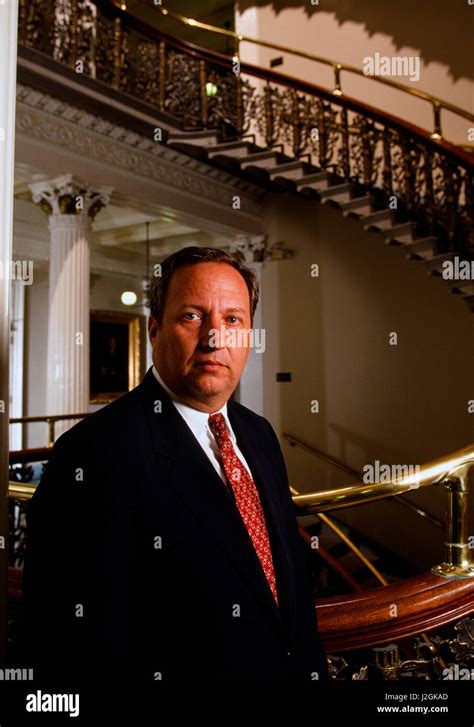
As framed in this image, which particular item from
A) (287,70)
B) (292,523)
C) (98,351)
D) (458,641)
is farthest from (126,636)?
(98,351)

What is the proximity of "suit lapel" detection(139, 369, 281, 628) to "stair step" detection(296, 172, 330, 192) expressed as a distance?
606cm

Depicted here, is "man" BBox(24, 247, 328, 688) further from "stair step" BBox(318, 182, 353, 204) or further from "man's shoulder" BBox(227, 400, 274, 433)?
"stair step" BBox(318, 182, 353, 204)

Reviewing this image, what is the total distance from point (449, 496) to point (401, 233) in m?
4.88

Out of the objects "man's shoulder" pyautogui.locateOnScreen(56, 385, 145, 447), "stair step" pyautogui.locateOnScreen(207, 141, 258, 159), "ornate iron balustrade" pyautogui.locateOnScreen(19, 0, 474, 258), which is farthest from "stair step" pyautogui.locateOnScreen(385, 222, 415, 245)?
"man's shoulder" pyautogui.locateOnScreen(56, 385, 145, 447)

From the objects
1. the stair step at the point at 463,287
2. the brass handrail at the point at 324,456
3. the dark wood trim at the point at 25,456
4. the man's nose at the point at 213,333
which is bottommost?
the brass handrail at the point at 324,456

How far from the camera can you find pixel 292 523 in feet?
4.44

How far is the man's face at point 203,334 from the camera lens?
1.13m

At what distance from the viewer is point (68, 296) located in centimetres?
642

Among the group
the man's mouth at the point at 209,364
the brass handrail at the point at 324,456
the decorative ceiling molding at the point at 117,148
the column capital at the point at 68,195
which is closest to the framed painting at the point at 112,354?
the brass handrail at the point at 324,456

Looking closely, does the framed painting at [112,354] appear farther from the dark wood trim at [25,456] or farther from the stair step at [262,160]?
the dark wood trim at [25,456]

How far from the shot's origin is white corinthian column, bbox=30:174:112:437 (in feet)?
20.9

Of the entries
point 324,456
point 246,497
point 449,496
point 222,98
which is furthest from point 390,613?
point 222,98

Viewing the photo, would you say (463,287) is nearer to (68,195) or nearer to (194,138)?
(194,138)

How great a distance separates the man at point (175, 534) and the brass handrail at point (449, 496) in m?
0.42
